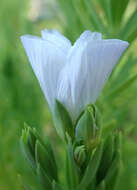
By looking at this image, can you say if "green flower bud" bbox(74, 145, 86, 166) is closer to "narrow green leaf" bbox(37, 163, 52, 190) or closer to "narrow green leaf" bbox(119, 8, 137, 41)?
"narrow green leaf" bbox(37, 163, 52, 190)

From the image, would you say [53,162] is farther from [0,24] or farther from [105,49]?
[0,24]

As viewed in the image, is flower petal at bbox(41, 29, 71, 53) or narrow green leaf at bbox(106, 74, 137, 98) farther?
narrow green leaf at bbox(106, 74, 137, 98)

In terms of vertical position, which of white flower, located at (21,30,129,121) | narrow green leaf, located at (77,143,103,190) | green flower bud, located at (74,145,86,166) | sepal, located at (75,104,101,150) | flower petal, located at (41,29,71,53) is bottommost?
narrow green leaf, located at (77,143,103,190)

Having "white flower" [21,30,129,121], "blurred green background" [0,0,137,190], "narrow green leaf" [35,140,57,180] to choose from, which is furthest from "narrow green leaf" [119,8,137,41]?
"narrow green leaf" [35,140,57,180]

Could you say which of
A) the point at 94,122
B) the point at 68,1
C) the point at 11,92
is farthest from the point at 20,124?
the point at 94,122

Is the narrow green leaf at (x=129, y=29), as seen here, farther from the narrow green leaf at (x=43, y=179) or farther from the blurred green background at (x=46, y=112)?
the narrow green leaf at (x=43, y=179)

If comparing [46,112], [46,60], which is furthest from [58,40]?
[46,112]

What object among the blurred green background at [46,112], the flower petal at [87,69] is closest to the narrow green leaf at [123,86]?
the blurred green background at [46,112]
